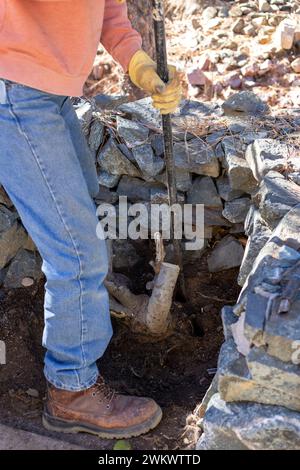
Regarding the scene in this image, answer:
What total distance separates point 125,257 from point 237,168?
706mm

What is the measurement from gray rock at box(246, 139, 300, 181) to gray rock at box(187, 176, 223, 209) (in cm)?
23

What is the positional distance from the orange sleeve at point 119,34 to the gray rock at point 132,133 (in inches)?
22.7

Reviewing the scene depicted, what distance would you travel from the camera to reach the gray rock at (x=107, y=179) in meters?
3.48

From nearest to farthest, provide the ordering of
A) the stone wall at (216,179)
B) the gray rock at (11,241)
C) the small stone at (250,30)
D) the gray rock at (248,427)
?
the gray rock at (248,427) → the stone wall at (216,179) → the gray rock at (11,241) → the small stone at (250,30)

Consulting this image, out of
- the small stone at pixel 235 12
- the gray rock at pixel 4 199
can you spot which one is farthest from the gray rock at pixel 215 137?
the small stone at pixel 235 12

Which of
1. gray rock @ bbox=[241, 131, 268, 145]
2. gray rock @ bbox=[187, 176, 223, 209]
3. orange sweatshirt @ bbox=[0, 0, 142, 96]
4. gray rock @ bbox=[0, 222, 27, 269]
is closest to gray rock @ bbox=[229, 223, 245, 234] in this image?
gray rock @ bbox=[187, 176, 223, 209]

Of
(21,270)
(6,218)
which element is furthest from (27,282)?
(6,218)

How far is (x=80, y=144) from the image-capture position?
9.27 feet

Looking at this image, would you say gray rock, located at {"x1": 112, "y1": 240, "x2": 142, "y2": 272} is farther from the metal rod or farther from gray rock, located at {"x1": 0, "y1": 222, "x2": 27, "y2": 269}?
gray rock, located at {"x1": 0, "y1": 222, "x2": 27, "y2": 269}

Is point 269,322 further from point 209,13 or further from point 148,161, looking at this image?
point 209,13

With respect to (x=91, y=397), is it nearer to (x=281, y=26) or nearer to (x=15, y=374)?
(x=15, y=374)

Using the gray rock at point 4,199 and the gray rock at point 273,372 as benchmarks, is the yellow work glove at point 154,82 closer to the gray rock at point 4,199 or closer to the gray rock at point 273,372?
the gray rock at point 4,199

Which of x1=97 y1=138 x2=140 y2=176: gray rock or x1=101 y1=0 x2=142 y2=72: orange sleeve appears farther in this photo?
x1=97 y1=138 x2=140 y2=176: gray rock

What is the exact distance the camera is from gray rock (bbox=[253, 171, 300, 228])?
117 inches
